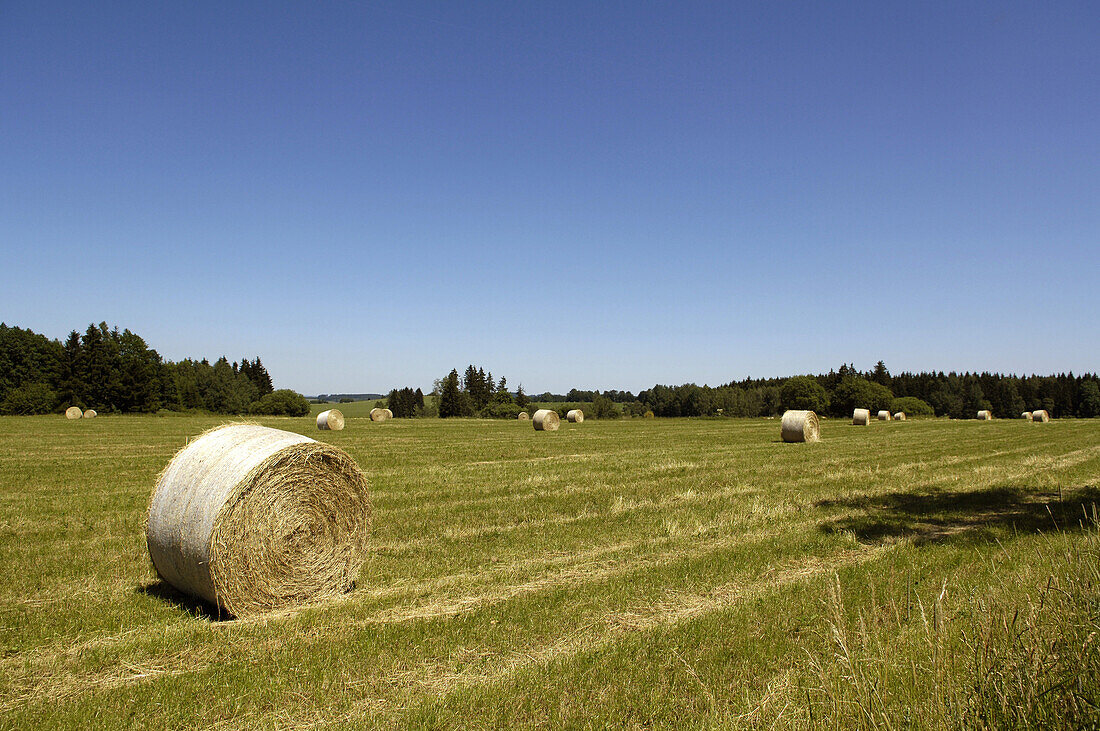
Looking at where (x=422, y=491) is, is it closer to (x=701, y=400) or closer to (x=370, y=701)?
(x=370, y=701)

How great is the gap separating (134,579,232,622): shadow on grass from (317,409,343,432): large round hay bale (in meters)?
37.8

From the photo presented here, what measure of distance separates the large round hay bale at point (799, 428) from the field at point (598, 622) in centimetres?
1762

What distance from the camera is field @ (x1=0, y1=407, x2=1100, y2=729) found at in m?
3.80

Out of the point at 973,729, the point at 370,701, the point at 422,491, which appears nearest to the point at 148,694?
the point at 370,701

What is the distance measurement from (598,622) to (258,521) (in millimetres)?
4144

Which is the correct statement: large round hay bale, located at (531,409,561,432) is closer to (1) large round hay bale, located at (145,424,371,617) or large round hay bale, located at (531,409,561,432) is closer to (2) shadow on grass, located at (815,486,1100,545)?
(2) shadow on grass, located at (815,486,1100,545)

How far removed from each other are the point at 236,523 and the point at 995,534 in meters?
11.1

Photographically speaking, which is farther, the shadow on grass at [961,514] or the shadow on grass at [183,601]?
the shadow on grass at [961,514]

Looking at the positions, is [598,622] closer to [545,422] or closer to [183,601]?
[183,601]

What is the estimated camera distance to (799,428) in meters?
31.5

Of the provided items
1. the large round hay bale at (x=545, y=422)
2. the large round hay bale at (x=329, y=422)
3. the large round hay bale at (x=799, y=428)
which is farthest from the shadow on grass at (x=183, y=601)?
the large round hay bale at (x=329, y=422)

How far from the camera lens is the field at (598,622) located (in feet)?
12.5

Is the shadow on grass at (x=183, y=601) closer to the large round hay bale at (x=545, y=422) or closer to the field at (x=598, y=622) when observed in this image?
the field at (x=598, y=622)

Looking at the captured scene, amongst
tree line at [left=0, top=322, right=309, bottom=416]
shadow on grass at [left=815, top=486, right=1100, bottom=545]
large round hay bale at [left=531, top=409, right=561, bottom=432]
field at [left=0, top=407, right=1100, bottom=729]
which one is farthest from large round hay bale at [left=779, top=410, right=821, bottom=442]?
tree line at [left=0, top=322, right=309, bottom=416]
